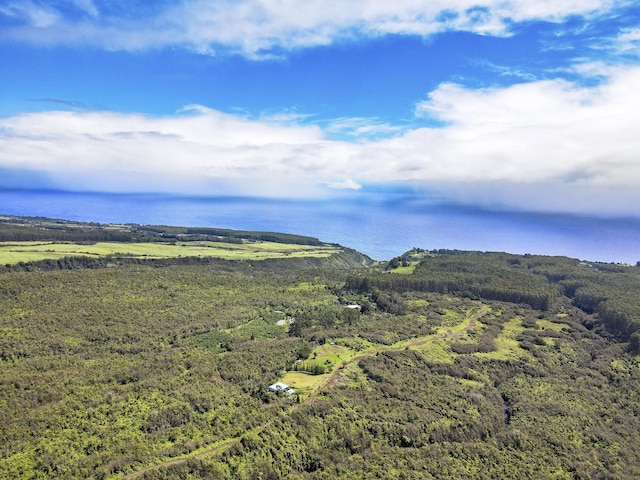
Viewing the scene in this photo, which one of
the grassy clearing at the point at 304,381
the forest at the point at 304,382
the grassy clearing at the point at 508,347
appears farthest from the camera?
the grassy clearing at the point at 508,347

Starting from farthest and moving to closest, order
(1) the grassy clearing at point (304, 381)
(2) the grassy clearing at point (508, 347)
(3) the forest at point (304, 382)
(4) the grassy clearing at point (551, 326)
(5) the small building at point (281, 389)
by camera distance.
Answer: (4) the grassy clearing at point (551, 326)
(2) the grassy clearing at point (508, 347)
(1) the grassy clearing at point (304, 381)
(5) the small building at point (281, 389)
(3) the forest at point (304, 382)

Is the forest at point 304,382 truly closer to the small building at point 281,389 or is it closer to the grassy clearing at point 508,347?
the grassy clearing at point 508,347

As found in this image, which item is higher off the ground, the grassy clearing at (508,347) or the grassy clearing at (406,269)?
the grassy clearing at (406,269)

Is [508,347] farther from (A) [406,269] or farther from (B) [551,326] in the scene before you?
(A) [406,269]

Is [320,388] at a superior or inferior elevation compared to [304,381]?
superior

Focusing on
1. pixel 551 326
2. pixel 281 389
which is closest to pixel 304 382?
pixel 281 389

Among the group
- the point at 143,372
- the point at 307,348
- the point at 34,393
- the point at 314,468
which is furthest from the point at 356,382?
the point at 34,393

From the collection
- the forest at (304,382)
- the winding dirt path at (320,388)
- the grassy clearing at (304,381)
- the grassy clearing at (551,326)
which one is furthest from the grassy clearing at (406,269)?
the grassy clearing at (304,381)
